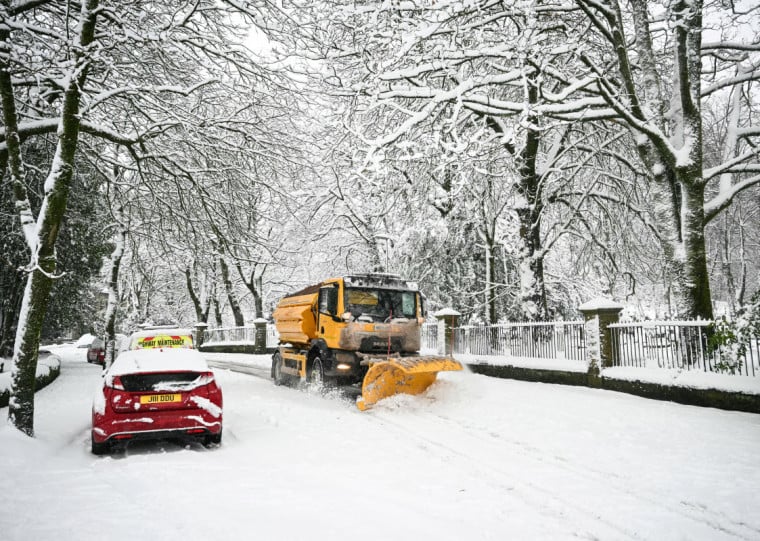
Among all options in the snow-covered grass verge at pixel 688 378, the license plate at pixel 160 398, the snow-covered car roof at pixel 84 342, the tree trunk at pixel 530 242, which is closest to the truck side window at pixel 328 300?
the license plate at pixel 160 398

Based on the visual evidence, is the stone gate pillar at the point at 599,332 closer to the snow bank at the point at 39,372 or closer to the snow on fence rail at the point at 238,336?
the snow bank at the point at 39,372

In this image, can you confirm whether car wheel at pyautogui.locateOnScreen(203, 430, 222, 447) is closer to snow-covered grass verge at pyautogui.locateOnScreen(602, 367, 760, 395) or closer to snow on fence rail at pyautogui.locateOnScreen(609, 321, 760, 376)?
snow-covered grass verge at pyautogui.locateOnScreen(602, 367, 760, 395)

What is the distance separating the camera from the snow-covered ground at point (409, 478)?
163 inches

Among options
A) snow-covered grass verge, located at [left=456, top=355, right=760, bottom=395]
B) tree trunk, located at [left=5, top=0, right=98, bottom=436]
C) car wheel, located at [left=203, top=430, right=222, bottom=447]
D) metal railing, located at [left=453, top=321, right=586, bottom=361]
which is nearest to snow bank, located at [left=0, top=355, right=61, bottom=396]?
tree trunk, located at [left=5, top=0, right=98, bottom=436]

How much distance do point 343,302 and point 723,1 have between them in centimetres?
1017

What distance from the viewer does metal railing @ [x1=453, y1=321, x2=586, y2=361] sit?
11.8 metres

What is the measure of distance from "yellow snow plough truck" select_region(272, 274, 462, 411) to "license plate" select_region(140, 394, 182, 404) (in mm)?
3801

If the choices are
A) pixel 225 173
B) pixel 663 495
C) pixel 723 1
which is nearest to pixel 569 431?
pixel 663 495

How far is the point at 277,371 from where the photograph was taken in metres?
14.8

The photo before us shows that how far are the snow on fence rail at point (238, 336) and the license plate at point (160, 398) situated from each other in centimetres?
1878

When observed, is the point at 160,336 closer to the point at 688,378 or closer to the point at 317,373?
the point at 317,373

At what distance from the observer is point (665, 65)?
44.5 feet

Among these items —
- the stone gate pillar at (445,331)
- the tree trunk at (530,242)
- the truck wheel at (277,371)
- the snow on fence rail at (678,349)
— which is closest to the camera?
the snow on fence rail at (678,349)

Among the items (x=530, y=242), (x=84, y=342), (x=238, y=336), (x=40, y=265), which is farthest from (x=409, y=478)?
(x=84, y=342)
